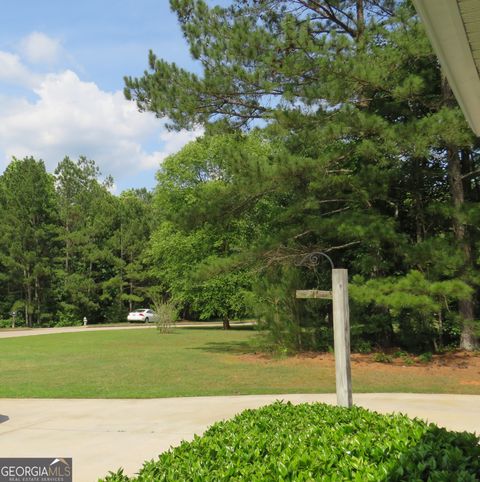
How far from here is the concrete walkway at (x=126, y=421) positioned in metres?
5.90

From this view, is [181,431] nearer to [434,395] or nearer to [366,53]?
[434,395]

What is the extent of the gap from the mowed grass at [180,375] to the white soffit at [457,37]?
8353 mm

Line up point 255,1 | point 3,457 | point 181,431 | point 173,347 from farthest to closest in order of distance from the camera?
point 173,347 < point 255,1 < point 181,431 < point 3,457

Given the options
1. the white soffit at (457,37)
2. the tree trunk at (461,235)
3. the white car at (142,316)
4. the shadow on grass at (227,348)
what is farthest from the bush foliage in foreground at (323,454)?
the white car at (142,316)

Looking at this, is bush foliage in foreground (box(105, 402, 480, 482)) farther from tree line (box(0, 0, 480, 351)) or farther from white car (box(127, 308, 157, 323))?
white car (box(127, 308, 157, 323))

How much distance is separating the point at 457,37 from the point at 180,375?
1200 centimetres

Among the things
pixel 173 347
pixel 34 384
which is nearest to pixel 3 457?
pixel 34 384

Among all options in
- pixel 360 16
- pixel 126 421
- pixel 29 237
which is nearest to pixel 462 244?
pixel 360 16

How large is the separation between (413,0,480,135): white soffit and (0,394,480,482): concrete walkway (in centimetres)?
452

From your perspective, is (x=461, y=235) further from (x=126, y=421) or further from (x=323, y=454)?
(x=323, y=454)

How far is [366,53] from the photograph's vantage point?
14492mm

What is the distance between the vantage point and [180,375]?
531 inches

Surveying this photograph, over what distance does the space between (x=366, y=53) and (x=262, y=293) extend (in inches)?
322

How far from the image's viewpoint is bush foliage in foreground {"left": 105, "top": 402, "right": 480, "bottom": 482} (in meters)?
3.26
